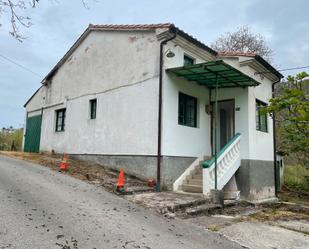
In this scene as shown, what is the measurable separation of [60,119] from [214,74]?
9.23 m

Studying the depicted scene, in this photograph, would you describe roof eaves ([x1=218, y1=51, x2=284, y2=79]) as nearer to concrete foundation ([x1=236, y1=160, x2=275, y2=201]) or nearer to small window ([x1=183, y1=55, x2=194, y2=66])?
small window ([x1=183, y1=55, x2=194, y2=66])

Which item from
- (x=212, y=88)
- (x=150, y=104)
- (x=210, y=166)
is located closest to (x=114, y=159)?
(x=150, y=104)

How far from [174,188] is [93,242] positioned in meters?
5.41

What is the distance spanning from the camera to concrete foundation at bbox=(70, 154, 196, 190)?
9508 mm

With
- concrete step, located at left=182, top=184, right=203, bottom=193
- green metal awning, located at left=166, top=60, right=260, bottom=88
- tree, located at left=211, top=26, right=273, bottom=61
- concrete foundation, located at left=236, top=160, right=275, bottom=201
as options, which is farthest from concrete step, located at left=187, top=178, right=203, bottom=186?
tree, located at left=211, top=26, right=273, bottom=61

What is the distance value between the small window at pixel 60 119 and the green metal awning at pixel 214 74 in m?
7.60

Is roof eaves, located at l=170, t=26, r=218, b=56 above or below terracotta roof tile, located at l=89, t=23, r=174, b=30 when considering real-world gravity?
below

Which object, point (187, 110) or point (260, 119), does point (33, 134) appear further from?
point (260, 119)

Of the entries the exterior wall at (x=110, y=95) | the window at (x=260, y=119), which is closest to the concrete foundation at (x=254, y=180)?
the window at (x=260, y=119)

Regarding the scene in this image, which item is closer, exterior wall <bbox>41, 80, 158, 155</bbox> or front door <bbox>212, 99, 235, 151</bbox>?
exterior wall <bbox>41, 80, 158, 155</bbox>

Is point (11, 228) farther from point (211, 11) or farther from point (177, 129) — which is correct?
point (211, 11)

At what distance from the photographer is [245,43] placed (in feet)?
81.8

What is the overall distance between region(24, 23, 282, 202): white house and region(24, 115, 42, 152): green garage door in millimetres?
3173

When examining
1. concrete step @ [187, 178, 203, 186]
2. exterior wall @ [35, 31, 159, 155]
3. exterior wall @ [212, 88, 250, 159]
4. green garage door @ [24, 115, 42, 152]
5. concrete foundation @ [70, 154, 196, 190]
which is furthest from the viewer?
green garage door @ [24, 115, 42, 152]
